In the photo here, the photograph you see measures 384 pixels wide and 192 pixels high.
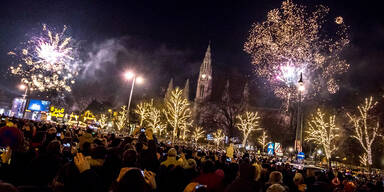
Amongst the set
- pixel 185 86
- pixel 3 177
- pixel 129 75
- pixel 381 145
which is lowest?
pixel 3 177

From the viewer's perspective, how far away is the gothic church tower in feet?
370

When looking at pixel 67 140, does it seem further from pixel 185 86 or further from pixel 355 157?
pixel 185 86

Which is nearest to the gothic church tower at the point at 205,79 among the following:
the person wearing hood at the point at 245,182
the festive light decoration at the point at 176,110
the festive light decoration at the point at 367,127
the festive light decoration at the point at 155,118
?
the festive light decoration at the point at 155,118

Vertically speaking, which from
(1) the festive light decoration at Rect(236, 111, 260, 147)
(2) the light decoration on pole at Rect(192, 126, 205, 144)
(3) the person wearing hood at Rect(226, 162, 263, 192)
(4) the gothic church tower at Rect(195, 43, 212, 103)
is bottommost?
(3) the person wearing hood at Rect(226, 162, 263, 192)

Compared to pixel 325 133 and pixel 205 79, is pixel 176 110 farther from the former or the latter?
pixel 205 79

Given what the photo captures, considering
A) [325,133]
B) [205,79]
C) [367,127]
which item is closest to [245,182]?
[325,133]

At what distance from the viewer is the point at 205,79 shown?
11294cm

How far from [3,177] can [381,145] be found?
49324 mm

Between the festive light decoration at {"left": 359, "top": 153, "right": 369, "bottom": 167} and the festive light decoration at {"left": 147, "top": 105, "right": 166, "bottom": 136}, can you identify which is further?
the festive light decoration at {"left": 147, "top": 105, "right": 166, "bottom": 136}

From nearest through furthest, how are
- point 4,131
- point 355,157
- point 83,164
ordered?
point 83,164
point 4,131
point 355,157

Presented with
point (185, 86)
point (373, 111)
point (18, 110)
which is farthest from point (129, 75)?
point (185, 86)

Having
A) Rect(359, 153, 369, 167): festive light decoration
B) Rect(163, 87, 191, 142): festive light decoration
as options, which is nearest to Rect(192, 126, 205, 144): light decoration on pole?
Rect(163, 87, 191, 142): festive light decoration

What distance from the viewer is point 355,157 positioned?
4381 cm

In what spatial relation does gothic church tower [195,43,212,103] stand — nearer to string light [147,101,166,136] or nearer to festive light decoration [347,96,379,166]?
string light [147,101,166,136]
